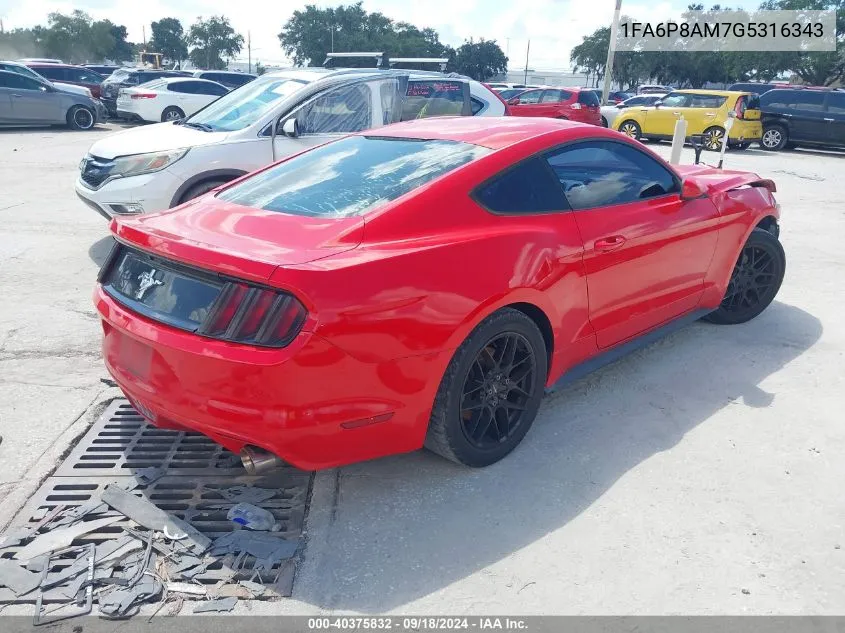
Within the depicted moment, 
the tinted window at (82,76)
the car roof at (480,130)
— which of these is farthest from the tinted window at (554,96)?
the car roof at (480,130)

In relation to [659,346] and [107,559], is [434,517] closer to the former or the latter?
[107,559]

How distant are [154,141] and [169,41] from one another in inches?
3459

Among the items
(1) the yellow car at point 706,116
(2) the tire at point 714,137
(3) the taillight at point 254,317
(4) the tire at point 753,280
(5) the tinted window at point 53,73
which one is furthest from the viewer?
(5) the tinted window at point 53,73

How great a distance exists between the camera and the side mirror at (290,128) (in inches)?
252

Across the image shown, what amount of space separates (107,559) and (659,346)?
3673mm

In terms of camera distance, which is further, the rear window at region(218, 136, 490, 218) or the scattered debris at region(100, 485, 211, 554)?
the rear window at region(218, 136, 490, 218)

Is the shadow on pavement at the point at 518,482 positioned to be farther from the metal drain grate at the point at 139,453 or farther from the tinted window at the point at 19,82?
the tinted window at the point at 19,82

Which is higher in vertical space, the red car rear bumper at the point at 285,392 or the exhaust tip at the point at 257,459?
the red car rear bumper at the point at 285,392

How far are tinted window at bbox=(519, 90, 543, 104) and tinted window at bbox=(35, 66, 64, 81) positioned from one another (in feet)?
51.0

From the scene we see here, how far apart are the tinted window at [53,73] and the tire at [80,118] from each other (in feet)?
17.6

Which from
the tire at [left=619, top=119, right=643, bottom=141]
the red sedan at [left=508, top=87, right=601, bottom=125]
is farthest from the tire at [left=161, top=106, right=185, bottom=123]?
the tire at [left=619, top=119, right=643, bottom=141]

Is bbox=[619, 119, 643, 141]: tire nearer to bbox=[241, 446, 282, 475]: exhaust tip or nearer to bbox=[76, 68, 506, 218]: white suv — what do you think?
bbox=[76, 68, 506, 218]: white suv

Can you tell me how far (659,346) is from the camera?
482 centimetres

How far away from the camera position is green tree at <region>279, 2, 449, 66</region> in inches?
3024
